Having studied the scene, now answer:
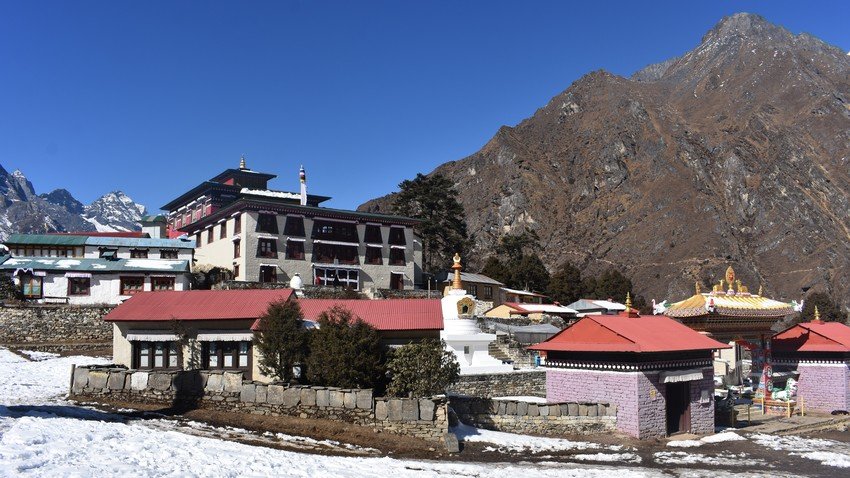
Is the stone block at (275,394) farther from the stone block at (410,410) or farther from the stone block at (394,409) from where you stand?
the stone block at (410,410)

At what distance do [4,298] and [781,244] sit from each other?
472 ft

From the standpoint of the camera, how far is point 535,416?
80.9 ft

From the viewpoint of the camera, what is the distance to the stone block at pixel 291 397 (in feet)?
72.7

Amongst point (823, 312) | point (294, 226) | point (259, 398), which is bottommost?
point (259, 398)

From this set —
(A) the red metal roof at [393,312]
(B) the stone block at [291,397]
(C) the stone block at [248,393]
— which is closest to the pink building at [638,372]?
(A) the red metal roof at [393,312]

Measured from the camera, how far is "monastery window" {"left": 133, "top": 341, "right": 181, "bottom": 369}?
3005 centimetres

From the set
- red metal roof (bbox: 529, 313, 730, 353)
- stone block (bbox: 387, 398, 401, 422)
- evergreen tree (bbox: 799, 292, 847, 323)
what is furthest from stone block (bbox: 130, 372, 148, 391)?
evergreen tree (bbox: 799, 292, 847, 323)

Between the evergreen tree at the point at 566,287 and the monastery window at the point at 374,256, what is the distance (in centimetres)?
2867

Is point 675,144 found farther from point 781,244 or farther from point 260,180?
point 260,180

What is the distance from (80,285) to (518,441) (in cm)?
3452

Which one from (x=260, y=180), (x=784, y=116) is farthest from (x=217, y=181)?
(x=784, y=116)

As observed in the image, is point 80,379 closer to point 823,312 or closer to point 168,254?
point 168,254

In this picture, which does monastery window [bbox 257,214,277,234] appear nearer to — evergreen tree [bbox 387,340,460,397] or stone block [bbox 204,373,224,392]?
stone block [bbox 204,373,224,392]

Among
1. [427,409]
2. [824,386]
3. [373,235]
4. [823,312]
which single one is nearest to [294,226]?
[373,235]
